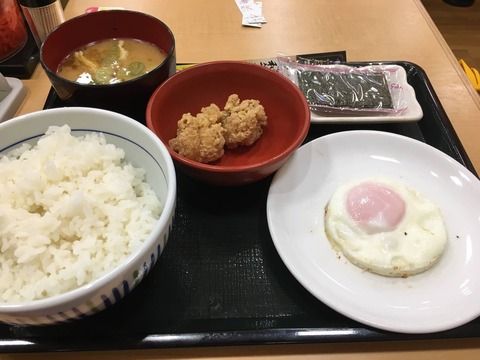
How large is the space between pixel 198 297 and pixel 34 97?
3.90ft

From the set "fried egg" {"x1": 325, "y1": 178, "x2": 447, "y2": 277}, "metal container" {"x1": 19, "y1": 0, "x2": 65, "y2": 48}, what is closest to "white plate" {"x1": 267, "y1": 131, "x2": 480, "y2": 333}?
"fried egg" {"x1": 325, "y1": 178, "x2": 447, "y2": 277}

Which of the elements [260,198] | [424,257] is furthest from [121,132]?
[424,257]

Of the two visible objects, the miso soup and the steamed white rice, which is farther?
the miso soup

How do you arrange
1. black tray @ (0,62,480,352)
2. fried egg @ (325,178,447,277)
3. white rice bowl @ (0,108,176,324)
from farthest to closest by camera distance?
fried egg @ (325,178,447,277) < black tray @ (0,62,480,352) < white rice bowl @ (0,108,176,324)

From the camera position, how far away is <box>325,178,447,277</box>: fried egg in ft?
3.90

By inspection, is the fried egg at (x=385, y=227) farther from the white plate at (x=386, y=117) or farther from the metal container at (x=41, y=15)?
the metal container at (x=41, y=15)

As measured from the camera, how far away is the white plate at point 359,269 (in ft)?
3.54

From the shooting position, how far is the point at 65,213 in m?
1.02

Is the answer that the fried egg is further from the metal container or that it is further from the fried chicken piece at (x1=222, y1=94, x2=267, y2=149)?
the metal container

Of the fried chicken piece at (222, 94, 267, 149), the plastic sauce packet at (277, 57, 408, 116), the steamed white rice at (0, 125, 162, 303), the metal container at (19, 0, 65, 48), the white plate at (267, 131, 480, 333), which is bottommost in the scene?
the white plate at (267, 131, 480, 333)

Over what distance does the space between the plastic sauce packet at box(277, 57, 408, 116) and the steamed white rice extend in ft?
2.71

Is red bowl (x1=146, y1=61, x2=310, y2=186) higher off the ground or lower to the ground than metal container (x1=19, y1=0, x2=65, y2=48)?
lower

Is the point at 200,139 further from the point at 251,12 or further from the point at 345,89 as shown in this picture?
the point at 251,12

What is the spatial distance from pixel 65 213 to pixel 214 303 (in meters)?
0.45
